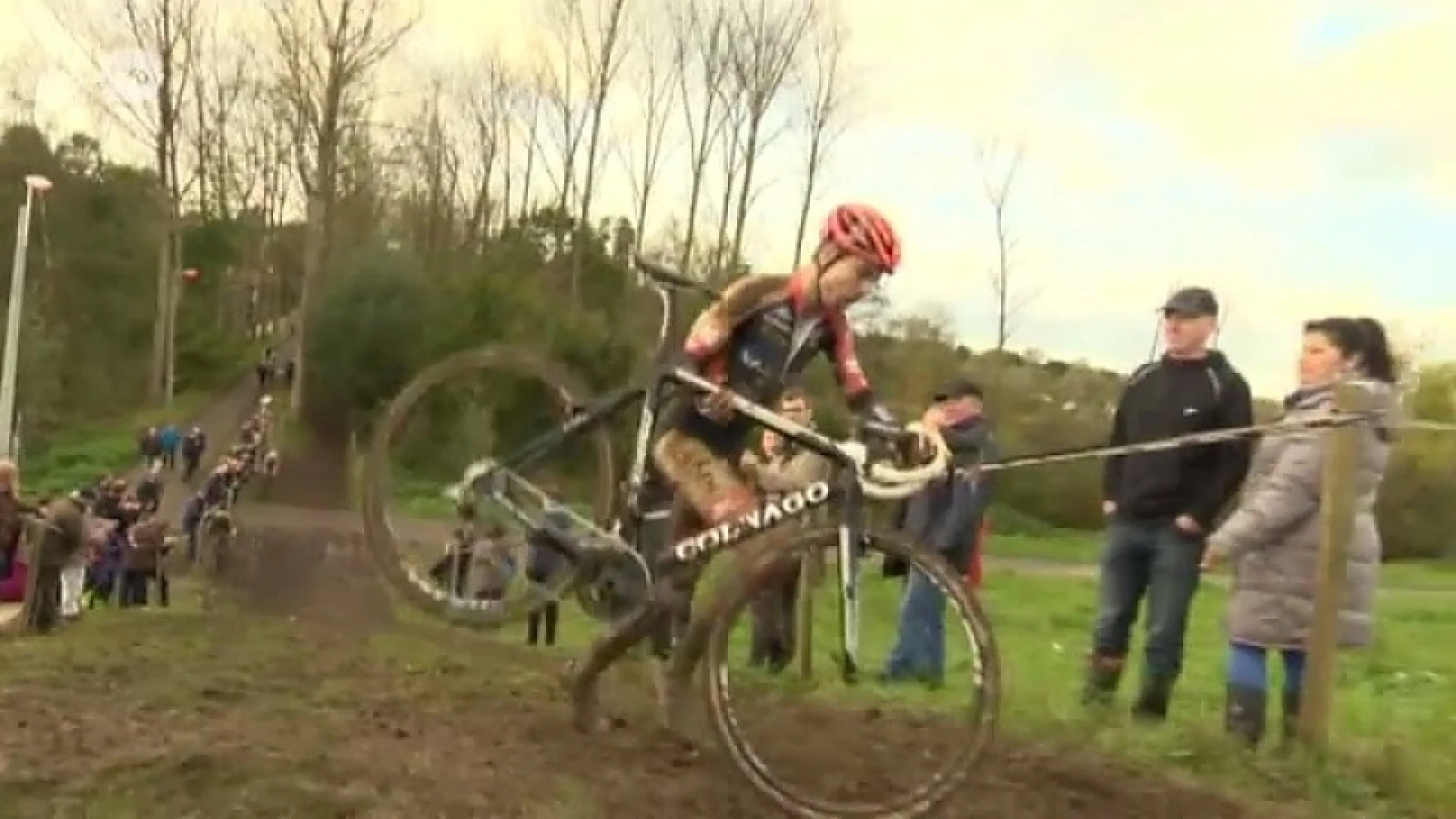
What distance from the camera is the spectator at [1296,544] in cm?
739

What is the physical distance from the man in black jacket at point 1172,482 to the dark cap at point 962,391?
6.70 feet

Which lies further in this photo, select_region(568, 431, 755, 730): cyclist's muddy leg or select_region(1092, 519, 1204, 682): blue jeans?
select_region(1092, 519, 1204, 682): blue jeans

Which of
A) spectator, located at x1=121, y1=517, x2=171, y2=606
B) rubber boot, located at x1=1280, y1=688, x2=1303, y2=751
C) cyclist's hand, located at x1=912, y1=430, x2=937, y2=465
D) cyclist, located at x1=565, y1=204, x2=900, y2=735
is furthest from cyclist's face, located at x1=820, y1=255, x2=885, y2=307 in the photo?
spectator, located at x1=121, y1=517, x2=171, y2=606

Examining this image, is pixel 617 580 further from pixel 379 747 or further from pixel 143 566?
pixel 143 566

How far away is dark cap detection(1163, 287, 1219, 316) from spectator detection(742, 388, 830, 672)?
180 cm

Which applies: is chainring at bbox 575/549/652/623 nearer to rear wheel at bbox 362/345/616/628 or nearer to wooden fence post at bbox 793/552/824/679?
rear wheel at bbox 362/345/616/628

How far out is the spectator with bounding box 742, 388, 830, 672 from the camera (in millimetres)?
6328

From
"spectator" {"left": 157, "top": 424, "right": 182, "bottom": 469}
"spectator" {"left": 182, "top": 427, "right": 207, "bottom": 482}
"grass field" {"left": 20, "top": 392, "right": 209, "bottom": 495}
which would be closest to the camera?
"spectator" {"left": 182, "top": 427, "right": 207, "bottom": 482}

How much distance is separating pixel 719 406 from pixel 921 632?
4.00 feet

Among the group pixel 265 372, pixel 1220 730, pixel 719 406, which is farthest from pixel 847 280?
pixel 265 372

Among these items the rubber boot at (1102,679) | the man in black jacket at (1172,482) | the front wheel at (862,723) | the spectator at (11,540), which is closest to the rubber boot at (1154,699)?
the man in black jacket at (1172,482)

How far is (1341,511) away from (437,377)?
386 centimetres

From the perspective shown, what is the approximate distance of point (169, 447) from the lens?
153 ft

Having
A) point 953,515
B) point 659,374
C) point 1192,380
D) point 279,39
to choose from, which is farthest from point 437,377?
point 279,39
